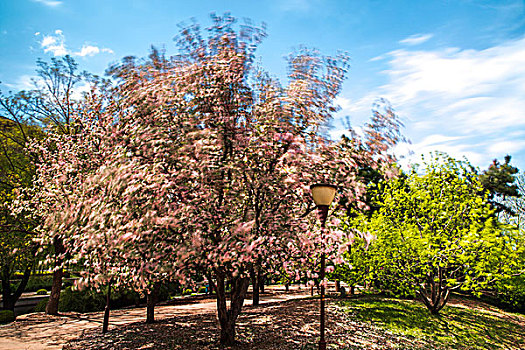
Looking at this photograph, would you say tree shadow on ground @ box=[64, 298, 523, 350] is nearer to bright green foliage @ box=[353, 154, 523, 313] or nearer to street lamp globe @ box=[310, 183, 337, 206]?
bright green foliage @ box=[353, 154, 523, 313]

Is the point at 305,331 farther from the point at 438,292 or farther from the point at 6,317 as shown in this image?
the point at 6,317

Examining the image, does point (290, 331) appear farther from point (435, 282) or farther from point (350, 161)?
point (435, 282)

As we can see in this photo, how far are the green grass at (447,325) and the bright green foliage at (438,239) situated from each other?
1.18 meters

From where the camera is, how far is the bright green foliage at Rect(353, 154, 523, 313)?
13.9 meters

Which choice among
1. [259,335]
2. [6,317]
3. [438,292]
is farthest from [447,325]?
[6,317]

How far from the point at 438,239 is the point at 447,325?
3.64 metres

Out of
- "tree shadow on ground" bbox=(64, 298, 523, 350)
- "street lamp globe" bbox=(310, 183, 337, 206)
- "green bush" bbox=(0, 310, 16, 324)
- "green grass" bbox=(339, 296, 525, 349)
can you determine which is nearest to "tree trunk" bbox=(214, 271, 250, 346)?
"tree shadow on ground" bbox=(64, 298, 523, 350)

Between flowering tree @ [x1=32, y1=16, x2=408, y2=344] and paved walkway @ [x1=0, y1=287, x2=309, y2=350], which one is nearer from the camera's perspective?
flowering tree @ [x1=32, y1=16, x2=408, y2=344]

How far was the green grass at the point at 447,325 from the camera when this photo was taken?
41.3ft

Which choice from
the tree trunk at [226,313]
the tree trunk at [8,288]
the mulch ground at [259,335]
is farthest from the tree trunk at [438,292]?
the tree trunk at [8,288]

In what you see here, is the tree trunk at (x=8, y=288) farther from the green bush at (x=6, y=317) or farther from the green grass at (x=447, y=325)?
the green grass at (x=447, y=325)

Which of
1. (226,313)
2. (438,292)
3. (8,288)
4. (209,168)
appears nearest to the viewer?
(209,168)

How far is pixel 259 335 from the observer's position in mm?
11289

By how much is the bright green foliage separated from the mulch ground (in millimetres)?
3480
